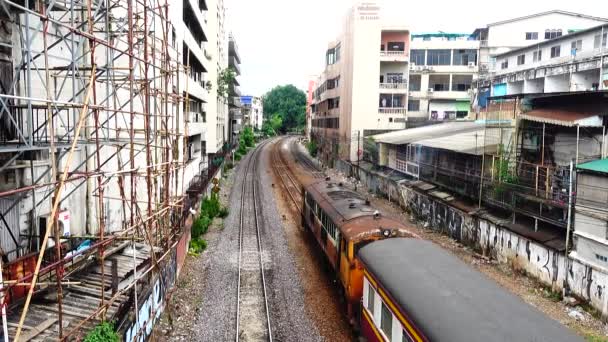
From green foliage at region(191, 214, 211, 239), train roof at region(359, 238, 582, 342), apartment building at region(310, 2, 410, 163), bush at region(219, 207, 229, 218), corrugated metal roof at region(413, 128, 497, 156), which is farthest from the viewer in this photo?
apartment building at region(310, 2, 410, 163)

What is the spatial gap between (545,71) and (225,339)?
95.6 ft

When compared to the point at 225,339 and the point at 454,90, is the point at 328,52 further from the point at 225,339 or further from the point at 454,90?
the point at 225,339

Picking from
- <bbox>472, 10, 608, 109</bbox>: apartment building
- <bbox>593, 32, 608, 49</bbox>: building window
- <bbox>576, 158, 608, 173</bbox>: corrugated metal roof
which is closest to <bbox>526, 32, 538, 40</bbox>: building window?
<bbox>472, 10, 608, 109</bbox>: apartment building

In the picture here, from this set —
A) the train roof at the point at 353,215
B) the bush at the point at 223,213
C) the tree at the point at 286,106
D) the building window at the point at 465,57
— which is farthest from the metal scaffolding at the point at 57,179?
the tree at the point at 286,106

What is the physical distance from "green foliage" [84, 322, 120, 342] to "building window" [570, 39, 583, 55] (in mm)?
31646

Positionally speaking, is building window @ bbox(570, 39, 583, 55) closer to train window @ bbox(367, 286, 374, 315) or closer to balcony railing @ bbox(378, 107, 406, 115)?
balcony railing @ bbox(378, 107, 406, 115)

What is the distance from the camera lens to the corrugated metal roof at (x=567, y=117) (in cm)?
1312

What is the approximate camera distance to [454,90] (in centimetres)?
4162

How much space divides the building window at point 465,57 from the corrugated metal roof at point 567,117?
87.1 ft

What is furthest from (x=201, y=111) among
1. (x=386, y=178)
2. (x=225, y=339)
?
(x=225, y=339)

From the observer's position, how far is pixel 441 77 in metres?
41.7

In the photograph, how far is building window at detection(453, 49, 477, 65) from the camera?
4031 cm

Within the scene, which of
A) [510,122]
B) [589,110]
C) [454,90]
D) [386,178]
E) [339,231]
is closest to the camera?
[339,231]

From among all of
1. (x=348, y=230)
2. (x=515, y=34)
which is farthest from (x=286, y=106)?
(x=348, y=230)
